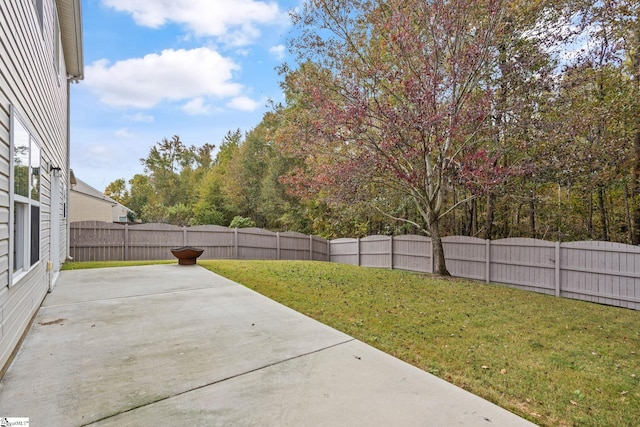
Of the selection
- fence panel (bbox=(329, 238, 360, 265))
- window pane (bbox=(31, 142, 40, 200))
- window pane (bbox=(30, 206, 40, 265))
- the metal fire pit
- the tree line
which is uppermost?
the tree line

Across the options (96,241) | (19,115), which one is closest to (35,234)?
(19,115)

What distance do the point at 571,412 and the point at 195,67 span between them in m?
16.1

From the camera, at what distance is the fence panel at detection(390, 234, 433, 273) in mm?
10219

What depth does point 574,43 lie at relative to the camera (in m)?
7.68

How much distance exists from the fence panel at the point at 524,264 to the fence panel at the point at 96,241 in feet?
37.5

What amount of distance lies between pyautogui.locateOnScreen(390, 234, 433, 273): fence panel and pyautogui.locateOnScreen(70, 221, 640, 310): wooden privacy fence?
0.03 metres

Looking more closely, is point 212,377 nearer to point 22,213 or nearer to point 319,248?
point 22,213

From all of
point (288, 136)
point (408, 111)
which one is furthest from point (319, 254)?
point (408, 111)

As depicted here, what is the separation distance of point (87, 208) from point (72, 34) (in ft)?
46.8

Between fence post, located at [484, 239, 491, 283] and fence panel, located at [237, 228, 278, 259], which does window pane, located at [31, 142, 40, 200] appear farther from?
fence post, located at [484, 239, 491, 283]

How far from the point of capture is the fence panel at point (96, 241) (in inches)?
415

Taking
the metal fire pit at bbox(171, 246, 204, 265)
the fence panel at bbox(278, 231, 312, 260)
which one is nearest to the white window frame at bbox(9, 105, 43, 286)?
the metal fire pit at bbox(171, 246, 204, 265)

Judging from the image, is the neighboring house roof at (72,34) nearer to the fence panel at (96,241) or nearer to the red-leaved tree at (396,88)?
the fence panel at (96,241)

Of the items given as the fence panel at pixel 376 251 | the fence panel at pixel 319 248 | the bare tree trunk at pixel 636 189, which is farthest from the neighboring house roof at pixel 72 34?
the bare tree trunk at pixel 636 189
